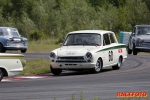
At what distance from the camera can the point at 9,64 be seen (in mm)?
17812

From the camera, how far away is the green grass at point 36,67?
21956 millimetres

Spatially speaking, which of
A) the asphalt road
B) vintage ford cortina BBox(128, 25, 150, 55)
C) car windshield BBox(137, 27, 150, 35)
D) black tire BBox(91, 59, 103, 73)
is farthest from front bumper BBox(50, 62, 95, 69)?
car windshield BBox(137, 27, 150, 35)

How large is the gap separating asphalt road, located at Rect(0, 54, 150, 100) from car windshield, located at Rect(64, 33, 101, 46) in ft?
5.15

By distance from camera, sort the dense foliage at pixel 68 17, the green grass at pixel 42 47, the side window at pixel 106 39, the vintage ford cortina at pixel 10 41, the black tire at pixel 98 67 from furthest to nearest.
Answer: the dense foliage at pixel 68 17
the green grass at pixel 42 47
the vintage ford cortina at pixel 10 41
the side window at pixel 106 39
the black tire at pixel 98 67

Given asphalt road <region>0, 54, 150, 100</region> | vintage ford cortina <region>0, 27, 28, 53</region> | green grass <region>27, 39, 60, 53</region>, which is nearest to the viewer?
asphalt road <region>0, 54, 150, 100</region>

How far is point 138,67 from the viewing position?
2408 centimetres

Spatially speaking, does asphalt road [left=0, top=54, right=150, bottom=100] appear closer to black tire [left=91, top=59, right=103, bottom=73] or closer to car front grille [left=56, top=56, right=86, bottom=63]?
black tire [left=91, top=59, right=103, bottom=73]

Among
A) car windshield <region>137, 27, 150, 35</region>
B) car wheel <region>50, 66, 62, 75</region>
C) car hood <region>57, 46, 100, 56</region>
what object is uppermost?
car hood <region>57, 46, 100, 56</region>

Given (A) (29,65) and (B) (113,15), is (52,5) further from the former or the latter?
(A) (29,65)

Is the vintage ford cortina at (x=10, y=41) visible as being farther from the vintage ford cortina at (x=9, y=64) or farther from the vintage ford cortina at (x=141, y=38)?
the vintage ford cortina at (x=9, y=64)

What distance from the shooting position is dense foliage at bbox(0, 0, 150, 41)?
206 feet

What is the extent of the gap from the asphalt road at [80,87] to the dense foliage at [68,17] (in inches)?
1378

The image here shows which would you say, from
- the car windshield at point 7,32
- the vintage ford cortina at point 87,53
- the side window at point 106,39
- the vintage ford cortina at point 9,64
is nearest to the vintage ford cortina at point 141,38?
the car windshield at point 7,32

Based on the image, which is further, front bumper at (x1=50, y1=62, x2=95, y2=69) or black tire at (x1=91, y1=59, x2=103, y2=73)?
black tire at (x1=91, y1=59, x2=103, y2=73)
